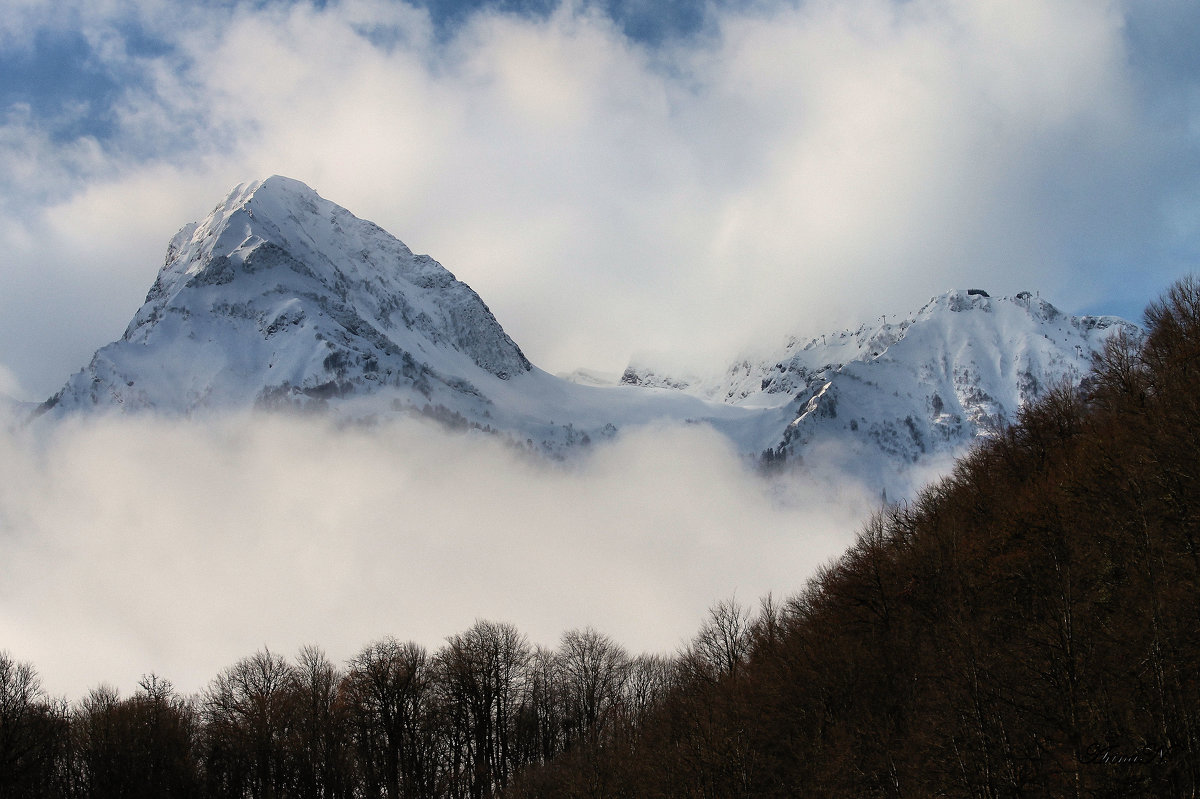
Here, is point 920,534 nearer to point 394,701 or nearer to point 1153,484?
point 1153,484

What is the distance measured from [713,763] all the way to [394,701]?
36431mm

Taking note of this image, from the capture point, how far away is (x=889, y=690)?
33.7 metres

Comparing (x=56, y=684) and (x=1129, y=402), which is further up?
(x=56, y=684)

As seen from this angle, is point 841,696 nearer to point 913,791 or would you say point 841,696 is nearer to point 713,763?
point 713,763

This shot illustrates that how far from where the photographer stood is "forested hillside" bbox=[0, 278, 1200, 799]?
21688mm

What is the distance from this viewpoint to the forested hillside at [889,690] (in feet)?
71.2

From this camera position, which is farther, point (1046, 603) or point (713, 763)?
point (713, 763)

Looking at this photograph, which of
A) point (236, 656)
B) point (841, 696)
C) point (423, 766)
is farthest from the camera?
A: point (236, 656)

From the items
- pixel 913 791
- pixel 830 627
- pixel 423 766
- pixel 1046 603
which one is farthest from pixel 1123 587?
pixel 423 766

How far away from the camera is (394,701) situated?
203ft

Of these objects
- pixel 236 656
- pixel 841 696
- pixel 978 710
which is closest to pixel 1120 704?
pixel 978 710

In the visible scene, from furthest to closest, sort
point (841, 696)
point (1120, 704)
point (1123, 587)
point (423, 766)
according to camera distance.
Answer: point (423, 766) < point (841, 696) < point (1123, 587) < point (1120, 704)

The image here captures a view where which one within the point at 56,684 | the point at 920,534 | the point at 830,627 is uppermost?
the point at 56,684

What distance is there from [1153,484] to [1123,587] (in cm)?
443
